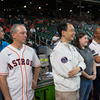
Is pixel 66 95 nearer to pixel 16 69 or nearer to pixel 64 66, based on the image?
pixel 64 66

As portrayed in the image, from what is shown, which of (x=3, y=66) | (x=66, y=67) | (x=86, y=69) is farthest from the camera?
(x=86, y=69)

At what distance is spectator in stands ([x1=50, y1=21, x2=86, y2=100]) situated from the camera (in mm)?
1110

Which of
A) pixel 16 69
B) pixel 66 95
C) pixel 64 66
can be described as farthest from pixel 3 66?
pixel 66 95

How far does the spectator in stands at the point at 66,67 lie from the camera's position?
111 cm

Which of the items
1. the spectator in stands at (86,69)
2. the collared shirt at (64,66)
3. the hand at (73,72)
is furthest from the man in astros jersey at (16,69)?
the spectator in stands at (86,69)

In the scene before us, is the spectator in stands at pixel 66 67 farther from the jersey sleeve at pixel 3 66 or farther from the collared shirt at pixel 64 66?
the jersey sleeve at pixel 3 66

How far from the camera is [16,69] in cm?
101

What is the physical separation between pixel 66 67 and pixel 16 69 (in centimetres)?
42

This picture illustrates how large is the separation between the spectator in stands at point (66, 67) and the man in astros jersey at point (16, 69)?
10.2 inches

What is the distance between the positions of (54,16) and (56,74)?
51.6 ft

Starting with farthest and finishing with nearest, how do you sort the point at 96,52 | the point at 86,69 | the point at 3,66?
1. the point at 96,52
2. the point at 86,69
3. the point at 3,66

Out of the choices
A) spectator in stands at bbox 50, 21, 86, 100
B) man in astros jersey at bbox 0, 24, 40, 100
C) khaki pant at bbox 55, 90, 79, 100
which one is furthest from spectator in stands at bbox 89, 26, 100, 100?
man in astros jersey at bbox 0, 24, 40, 100

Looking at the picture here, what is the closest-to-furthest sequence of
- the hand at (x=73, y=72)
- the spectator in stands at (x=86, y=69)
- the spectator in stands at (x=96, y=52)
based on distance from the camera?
the hand at (x=73, y=72) → the spectator in stands at (x=86, y=69) → the spectator in stands at (x=96, y=52)

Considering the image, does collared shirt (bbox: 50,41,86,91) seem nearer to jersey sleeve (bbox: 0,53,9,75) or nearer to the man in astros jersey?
the man in astros jersey
